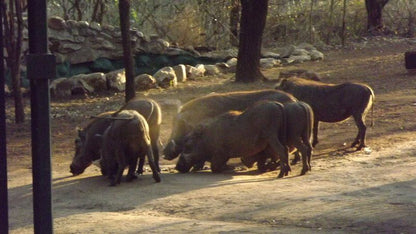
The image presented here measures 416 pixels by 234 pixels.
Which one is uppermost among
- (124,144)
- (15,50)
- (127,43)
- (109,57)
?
(127,43)

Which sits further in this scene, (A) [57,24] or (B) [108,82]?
(A) [57,24]

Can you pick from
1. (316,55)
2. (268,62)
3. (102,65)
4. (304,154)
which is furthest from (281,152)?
(316,55)

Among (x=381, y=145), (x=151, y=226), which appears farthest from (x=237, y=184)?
(x=381, y=145)

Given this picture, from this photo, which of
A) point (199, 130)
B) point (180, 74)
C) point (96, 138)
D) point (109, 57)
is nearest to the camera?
point (96, 138)

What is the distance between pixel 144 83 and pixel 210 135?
6752mm

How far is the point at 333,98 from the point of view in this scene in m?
10.8

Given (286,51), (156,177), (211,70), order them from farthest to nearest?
(286,51)
(211,70)
(156,177)

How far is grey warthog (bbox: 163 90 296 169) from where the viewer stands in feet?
32.8

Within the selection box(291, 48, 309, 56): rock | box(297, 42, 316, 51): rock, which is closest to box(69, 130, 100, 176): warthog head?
box(291, 48, 309, 56): rock

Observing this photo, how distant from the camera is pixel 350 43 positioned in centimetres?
2402

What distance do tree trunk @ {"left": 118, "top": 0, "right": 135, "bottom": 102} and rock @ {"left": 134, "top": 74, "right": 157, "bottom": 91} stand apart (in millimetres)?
2521

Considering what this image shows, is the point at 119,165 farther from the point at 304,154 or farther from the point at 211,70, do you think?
the point at 211,70

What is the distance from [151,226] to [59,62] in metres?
11.3

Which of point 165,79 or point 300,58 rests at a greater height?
point 300,58
